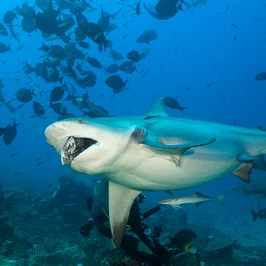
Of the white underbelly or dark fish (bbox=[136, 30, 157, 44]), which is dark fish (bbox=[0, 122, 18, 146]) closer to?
the white underbelly

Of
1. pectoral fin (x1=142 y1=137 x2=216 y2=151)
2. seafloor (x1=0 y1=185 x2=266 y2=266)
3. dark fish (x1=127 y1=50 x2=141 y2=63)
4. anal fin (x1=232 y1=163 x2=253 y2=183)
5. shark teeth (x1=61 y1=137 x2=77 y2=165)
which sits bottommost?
seafloor (x1=0 y1=185 x2=266 y2=266)

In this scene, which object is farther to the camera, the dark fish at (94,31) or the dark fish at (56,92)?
the dark fish at (56,92)

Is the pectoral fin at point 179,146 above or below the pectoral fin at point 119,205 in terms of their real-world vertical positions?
above

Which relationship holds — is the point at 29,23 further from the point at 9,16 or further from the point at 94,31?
the point at 94,31

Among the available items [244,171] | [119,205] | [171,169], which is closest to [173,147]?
[171,169]

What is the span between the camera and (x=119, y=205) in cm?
402


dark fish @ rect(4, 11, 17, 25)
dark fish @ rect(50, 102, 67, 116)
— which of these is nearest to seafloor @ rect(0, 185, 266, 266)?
dark fish @ rect(50, 102, 67, 116)

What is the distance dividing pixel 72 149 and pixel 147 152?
3.15 feet

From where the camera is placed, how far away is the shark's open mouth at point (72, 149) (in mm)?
2811

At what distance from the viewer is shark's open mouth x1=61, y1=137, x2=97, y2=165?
9.22 feet

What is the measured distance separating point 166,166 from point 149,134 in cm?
51

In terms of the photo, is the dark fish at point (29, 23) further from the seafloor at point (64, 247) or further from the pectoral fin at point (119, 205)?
the pectoral fin at point (119, 205)

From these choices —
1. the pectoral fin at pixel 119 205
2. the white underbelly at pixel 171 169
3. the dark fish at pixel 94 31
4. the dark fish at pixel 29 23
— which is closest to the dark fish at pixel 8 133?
the dark fish at pixel 94 31

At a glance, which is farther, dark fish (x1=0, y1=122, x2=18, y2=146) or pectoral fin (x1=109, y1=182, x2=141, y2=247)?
dark fish (x1=0, y1=122, x2=18, y2=146)
